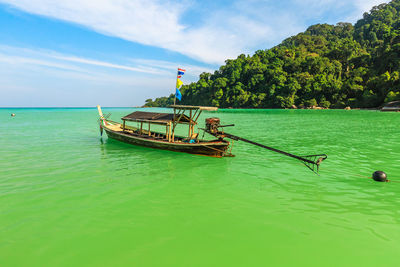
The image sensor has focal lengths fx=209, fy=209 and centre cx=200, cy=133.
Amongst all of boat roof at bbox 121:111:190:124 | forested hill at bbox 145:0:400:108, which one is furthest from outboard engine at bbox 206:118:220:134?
forested hill at bbox 145:0:400:108

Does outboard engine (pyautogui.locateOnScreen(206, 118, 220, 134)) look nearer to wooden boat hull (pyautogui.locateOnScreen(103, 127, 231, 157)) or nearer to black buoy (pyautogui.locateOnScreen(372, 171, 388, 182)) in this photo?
wooden boat hull (pyautogui.locateOnScreen(103, 127, 231, 157))

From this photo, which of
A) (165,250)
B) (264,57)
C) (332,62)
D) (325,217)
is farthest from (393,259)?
(264,57)

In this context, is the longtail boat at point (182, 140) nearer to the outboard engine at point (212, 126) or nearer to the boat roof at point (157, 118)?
the boat roof at point (157, 118)

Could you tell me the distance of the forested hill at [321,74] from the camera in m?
85.8

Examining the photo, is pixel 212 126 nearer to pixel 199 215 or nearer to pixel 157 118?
pixel 157 118

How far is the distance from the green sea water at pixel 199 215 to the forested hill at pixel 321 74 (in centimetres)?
8855

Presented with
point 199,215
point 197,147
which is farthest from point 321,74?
point 199,215

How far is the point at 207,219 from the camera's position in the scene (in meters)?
6.89

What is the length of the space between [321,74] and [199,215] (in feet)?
380

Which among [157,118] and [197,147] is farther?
[157,118]

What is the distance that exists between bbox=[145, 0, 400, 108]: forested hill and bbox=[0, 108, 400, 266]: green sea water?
291ft

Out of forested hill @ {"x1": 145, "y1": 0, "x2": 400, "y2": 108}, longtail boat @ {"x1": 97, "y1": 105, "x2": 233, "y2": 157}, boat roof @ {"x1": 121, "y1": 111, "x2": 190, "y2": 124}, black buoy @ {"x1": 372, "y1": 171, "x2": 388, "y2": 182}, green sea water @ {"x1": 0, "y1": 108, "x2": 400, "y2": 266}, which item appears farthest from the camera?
forested hill @ {"x1": 145, "y1": 0, "x2": 400, "y2": 108}

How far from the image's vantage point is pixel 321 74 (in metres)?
102

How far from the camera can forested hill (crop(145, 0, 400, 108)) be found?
282 ft
